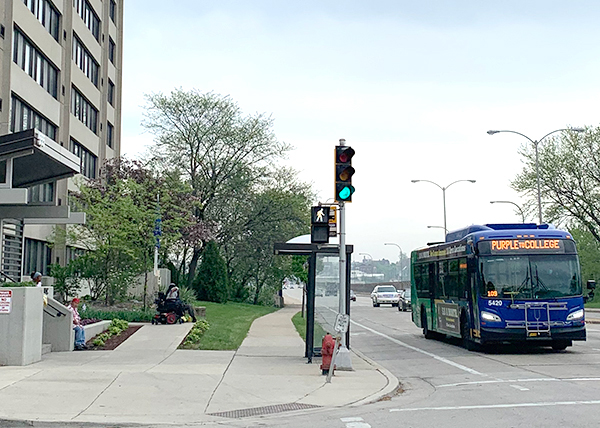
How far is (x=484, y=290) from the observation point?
18.3m

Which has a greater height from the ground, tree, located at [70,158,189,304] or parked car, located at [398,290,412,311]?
tree, located at [70,158,189,304]

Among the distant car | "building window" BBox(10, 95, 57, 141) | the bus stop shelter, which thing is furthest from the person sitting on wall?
the distant car

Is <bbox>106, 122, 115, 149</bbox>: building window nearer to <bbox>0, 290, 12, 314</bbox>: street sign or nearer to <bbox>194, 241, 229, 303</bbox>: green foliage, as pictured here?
<bbox>194, 241, 229, 303</bbox>: green foliage

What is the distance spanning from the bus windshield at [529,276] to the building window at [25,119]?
21.0 metres

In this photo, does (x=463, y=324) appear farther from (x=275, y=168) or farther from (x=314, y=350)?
(x=275, y=168)

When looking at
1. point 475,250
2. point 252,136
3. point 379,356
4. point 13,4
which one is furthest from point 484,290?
point 252,136

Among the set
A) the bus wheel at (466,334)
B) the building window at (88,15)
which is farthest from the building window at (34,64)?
the bus wheel at (466,334)

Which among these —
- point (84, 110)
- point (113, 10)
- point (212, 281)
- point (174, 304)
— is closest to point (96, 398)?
point (174, 304)

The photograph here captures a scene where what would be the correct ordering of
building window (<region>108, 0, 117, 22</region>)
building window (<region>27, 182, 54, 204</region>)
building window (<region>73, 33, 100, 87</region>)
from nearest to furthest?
building window (<region>27, 182, 54, 204</region>), building window (<region>73, 33, 100, 87</region>), building window (<region>108, 0, 117, 22</region>)

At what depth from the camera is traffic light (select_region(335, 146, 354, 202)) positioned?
14094 mm

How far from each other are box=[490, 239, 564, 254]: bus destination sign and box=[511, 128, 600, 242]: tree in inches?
1491

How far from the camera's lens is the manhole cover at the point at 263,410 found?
10531 millimetres

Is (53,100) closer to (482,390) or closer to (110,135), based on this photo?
(110,135)

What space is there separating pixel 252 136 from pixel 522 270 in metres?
33.9
